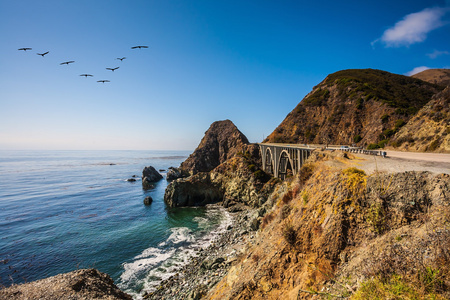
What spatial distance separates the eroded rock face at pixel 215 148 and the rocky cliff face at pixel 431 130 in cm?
6474

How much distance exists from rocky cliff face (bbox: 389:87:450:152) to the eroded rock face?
64738 mm

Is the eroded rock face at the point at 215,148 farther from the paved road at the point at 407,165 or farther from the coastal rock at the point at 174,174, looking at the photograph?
the paved road at the point at 407,165

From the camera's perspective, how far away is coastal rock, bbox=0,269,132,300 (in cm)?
1263

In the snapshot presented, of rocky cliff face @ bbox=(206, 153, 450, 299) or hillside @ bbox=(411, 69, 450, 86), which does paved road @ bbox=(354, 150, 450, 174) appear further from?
hillside @ bbox=(411, 69, 450, 86)

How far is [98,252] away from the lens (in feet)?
83.8

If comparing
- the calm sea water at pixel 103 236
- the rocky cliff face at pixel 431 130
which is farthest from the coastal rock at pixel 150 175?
the rocky cliff face at pixel 431 130

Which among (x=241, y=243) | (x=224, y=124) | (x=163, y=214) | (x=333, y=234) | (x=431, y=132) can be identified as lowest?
(x=163, y=214)

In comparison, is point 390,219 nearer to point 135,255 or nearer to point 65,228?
point 135,255

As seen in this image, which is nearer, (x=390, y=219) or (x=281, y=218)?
(x=390, y=219)

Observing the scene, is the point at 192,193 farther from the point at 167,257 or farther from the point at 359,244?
the point at 359,244

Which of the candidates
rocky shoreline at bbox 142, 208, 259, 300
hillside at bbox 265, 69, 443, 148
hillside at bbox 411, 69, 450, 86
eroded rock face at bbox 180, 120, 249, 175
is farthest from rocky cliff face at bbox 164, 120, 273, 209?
hillside at bbox 411, 69, 450, 86

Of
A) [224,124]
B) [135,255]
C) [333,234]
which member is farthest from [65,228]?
[224,124]

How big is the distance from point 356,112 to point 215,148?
66227 millimetres

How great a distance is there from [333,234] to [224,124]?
4104 inches
